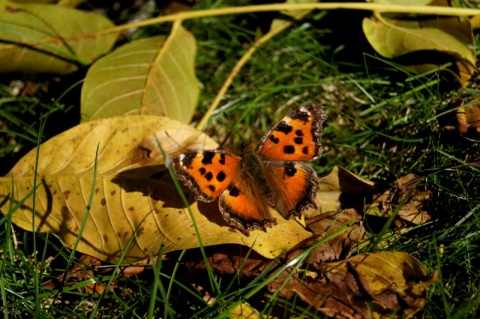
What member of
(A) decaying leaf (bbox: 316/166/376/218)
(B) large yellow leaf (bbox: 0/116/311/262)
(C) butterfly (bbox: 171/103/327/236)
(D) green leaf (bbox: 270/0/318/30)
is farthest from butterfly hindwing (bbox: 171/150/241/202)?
(D) green leaf (bbox: 270/0/318/30)

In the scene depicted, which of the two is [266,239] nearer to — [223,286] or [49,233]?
[223,286]

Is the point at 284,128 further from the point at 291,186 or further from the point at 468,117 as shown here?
the point at 468,117

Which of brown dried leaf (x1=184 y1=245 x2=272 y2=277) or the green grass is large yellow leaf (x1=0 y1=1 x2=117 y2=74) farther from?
brown dried leaf (x1=184 y1=245 x2=272 y2=277)

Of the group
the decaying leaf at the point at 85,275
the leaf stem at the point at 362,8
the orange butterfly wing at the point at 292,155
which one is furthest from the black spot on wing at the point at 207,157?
the leaf stem at the point at 362,8

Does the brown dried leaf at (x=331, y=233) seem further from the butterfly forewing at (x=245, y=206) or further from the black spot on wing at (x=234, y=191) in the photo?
the black spot on wing at (x=234, y=191)

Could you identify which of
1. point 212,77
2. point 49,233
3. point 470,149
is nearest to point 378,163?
point 470,149

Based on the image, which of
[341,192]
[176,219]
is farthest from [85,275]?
[341,192]
